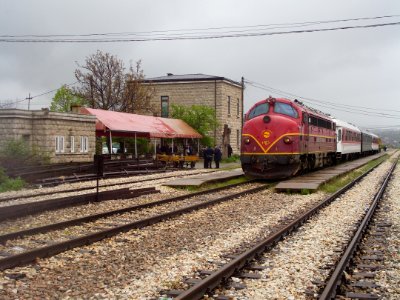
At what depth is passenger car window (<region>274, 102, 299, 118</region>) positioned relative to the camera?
19.4m

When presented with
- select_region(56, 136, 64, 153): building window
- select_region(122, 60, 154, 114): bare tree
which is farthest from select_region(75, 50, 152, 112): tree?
select_region(56, 136, 64, 153): building window

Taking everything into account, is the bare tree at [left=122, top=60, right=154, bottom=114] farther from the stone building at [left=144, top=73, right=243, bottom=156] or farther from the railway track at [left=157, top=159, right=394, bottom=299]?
the railway track at [left=157, top=159, right=394, bottom=299]

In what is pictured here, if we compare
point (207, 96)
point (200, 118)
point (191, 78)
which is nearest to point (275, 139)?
point (200, 118)

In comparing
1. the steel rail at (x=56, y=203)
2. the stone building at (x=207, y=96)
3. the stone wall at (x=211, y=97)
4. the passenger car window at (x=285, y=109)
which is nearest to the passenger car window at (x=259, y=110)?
the passenger car window at (x=285, y=109)

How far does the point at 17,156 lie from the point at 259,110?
10.7m

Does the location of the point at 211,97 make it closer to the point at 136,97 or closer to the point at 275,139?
the point at 136,97

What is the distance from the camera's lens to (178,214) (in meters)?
11.2

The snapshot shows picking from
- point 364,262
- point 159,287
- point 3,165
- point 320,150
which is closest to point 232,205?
point 364,262

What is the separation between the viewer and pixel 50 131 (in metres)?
24.4

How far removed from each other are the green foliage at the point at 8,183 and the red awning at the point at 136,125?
1038 cm

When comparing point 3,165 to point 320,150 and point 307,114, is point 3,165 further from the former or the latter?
point 320,150

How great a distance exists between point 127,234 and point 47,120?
17.1 m

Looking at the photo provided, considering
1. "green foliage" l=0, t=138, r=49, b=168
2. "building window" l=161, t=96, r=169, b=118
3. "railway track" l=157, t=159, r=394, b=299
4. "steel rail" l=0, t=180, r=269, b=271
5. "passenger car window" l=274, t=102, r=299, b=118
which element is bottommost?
"railway track" l=157, t=159, r=394, b=299

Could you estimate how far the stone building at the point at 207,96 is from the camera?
47.2m
